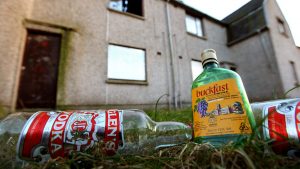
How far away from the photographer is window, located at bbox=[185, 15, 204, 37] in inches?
325

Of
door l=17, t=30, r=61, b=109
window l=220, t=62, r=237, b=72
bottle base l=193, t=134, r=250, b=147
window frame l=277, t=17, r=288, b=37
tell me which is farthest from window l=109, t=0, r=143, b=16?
window frame l=277, t=17, r=288, b=37

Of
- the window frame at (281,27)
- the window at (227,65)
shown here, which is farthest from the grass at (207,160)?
the window frame at (281,27)

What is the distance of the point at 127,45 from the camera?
6.00 metres

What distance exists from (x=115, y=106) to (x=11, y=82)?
8.42ft

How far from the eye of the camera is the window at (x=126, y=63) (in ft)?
18.2

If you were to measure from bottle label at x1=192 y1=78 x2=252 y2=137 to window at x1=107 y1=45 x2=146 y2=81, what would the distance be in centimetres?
478

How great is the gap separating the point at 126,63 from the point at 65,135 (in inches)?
205

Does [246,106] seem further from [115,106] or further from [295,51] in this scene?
[295,51]

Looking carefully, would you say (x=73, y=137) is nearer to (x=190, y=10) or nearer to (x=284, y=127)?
(x=284, y=127)

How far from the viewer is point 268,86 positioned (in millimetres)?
8125

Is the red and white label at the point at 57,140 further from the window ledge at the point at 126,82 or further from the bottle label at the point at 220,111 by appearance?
the window ledge at the point at 126,82

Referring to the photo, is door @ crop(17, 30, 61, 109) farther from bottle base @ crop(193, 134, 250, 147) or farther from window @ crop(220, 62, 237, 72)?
window @ crop(220, 62, 237, 72)

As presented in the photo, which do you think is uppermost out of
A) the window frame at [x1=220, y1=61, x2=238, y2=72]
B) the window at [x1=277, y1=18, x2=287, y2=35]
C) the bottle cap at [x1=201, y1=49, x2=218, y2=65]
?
the window at [x1=277, y1=18, x2=287, y2=35]

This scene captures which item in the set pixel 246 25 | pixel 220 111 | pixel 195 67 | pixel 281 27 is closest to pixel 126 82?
pixel 195 67
